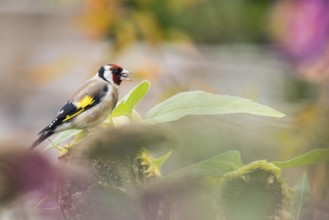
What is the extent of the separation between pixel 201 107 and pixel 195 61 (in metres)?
3.98

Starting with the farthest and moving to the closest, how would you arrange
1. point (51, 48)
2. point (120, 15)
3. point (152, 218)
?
1. point (51, 48)
2. point (120, 15)
3. point (152, 218)

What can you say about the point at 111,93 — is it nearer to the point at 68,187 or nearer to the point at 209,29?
the point at 68,187

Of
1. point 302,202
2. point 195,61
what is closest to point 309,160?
point 302,202

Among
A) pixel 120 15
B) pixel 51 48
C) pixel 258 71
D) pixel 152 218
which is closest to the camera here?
pixel 152 218

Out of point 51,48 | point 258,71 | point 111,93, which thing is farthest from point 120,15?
point 51,48

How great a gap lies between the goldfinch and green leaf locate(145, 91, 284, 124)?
0.03m

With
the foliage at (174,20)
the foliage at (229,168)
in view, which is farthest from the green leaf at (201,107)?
the foliage at (174,20)

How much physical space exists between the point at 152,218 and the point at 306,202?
0.07 m

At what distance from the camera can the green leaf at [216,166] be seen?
436 mm

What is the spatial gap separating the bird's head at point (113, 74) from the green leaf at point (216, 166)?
0.23 ft

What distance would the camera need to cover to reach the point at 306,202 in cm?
45

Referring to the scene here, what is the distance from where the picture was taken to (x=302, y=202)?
446 mm

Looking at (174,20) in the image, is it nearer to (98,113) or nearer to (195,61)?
(195,61)

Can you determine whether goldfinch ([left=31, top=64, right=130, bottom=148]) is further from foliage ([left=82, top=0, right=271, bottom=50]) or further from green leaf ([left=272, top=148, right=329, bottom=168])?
foliage ([left=82, top=0, right=271, bottom=50])
